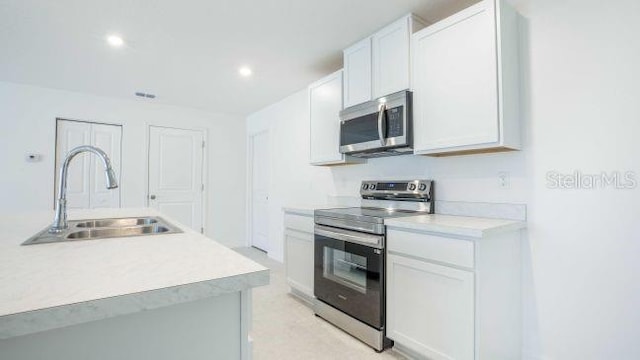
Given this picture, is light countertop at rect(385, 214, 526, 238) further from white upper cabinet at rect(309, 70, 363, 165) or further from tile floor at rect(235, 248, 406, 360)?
white upper cabinet at rect(309, 70, 363, 165)

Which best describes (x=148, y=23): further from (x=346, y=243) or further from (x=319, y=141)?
(x=346, y=243)

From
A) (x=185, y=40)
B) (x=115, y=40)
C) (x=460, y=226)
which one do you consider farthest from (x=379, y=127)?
(x=115, y=40)

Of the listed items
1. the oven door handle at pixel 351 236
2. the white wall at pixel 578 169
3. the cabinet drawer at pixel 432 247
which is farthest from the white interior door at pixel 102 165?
the white wall at pixel 578 169

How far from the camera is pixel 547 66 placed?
6.10 ft

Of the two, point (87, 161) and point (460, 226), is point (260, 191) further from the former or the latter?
point (460, 226)

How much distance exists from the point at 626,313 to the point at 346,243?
158 cm

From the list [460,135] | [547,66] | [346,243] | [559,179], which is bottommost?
[346,243]

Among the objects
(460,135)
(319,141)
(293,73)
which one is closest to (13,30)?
(293,73)

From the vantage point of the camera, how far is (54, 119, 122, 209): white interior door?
13.4ft

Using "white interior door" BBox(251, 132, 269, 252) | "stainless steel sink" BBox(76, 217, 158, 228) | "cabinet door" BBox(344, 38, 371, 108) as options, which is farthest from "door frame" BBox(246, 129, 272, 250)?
"stainless steel sink" BBox(76, 217, 158, 228)

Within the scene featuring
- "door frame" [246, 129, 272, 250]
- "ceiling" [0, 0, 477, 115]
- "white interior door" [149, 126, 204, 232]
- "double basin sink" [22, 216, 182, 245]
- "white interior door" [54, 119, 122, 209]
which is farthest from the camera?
"door frame" [246, 129, 272, 250]

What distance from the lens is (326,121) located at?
10.1 ft

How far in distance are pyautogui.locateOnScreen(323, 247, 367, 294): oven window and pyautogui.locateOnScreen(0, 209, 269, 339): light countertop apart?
1.35 metres

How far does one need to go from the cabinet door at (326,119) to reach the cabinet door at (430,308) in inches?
51.2
